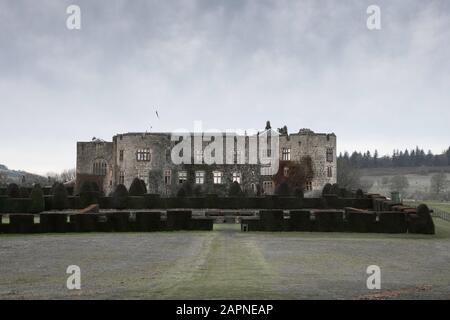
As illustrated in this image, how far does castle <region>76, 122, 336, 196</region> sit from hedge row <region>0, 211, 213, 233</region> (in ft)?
90.8

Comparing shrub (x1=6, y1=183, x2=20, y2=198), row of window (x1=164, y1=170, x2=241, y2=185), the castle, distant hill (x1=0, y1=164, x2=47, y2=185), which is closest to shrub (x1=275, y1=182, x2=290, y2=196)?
the castle

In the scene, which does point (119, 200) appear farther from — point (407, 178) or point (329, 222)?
point (407, 178)

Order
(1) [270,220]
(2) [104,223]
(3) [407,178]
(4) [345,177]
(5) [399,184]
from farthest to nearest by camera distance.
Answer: (3) [407,178] → (5) [399,184] → (4) [345,177] → (1) [270,220] → (2) [104,223]

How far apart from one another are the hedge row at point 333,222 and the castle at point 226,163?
91.8 feet

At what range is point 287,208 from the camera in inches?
1671

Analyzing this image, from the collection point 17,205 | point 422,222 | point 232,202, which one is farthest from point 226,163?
point 422,222

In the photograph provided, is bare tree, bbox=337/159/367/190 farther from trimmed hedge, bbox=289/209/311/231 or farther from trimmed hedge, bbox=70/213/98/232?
trimmed hedge, bbox=70/213/98/232

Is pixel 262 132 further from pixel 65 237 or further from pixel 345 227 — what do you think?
pixel 65 237

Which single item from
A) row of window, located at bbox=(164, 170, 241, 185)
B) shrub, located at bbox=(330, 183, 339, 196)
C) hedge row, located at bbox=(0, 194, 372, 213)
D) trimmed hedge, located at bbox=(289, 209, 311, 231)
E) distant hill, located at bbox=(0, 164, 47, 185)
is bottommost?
trimmed hedge, located at bbox=(289, 209, 311, 231)

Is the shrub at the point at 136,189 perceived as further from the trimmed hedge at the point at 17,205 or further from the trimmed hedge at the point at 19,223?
the trimmed hedge at the point at 19,223

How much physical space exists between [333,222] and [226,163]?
97.1 feet

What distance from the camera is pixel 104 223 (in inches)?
1065

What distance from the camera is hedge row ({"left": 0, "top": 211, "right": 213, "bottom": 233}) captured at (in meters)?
26.3
